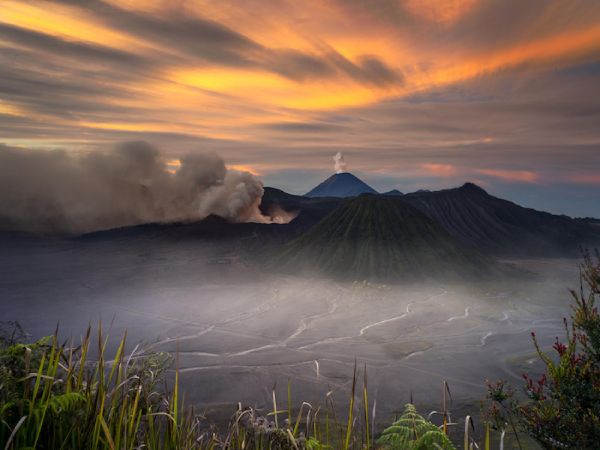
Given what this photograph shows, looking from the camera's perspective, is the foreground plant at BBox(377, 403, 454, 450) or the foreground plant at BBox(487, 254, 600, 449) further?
the foreground plant at BBox(487, 254, 600, 449)

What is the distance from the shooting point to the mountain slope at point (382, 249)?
13838 centimetres

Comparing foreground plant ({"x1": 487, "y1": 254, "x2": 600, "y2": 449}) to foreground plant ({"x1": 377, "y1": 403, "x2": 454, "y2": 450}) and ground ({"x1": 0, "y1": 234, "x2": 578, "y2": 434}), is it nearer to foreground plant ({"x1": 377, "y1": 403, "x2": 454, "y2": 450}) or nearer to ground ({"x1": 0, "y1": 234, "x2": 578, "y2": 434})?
foreground plant ({"x1": 377, "y1": 403, "x2": 454, "y2": 450})

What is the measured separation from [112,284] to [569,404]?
157 meters

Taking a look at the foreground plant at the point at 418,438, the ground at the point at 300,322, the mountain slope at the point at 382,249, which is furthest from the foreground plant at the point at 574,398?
the mountain slope at the point at 382,249

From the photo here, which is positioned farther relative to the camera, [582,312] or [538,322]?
[538,322]

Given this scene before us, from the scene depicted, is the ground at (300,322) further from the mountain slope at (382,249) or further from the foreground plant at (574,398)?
the foreground plant at (574,398)

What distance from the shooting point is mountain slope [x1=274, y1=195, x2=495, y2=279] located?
13838 centimetres

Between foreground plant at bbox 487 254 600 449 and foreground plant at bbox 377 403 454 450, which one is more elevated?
foreground plant at bbox 377 403 454 450

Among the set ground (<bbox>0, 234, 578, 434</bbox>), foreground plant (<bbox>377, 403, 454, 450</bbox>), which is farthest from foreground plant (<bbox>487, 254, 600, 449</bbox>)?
ground (<bbox>0, 234, 578, 434</bbox>)

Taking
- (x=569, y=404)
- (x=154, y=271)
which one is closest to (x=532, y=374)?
(x=569, y=404)

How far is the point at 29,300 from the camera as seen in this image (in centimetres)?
12512

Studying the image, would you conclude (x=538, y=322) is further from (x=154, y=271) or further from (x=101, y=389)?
(x=154, y=271)

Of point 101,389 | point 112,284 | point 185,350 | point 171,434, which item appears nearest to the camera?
point 101,389

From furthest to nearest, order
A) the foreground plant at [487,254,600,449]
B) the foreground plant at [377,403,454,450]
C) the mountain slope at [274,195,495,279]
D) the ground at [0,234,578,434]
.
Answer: the mountain slope at [274,195,495,279]
the ground at [0,234,578,434]
the foreground plant at [487,254,600,449]
the foreground plant at [377,403,454,450]
